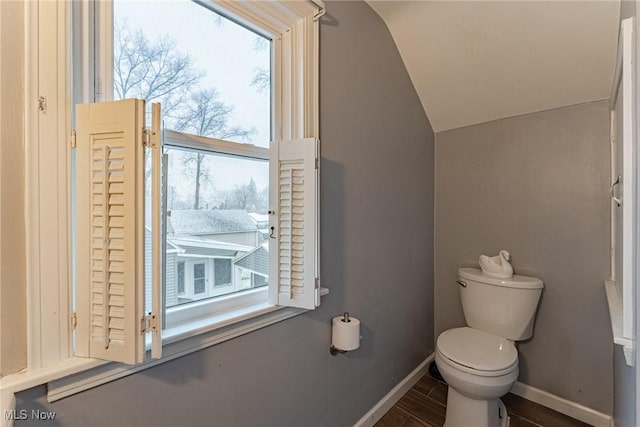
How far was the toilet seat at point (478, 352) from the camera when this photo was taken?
1.38 m

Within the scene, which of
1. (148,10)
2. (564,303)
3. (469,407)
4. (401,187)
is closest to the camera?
(148,10)

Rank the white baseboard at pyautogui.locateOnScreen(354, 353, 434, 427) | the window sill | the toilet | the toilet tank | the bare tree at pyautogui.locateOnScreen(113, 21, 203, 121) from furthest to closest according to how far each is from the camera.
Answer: the toilet tank < the white baseboard at pyautogui.locateOnScreen(354, 353, 434, 427) < the toilet < the bare tree at pyautogui.locateOnScreen(113, 21, 203, 121) < the window sill

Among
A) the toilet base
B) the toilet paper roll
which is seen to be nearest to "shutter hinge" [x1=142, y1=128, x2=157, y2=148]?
the toilet paper roll

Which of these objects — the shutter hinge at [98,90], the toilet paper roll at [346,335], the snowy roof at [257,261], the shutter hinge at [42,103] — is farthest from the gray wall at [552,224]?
the shutter hinge at [42,103]

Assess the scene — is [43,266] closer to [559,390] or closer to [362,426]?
[362,426]

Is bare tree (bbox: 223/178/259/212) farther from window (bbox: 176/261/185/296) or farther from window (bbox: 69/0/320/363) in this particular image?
window (bbox: 176/261/185/296)

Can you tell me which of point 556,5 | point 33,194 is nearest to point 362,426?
point 33,194

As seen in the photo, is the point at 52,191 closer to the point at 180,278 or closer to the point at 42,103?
the point at 42,103

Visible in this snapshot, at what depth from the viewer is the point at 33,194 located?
Answer: 64 cm

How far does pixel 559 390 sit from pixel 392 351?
101 cm

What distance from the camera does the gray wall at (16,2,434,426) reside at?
0.88m

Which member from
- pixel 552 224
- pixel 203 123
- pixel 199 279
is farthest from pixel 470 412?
pixel 203 123

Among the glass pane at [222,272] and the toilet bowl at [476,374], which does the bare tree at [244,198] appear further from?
the toilet bowl at [476,374]

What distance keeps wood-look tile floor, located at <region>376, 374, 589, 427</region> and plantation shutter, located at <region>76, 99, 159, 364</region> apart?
5.06 feet
